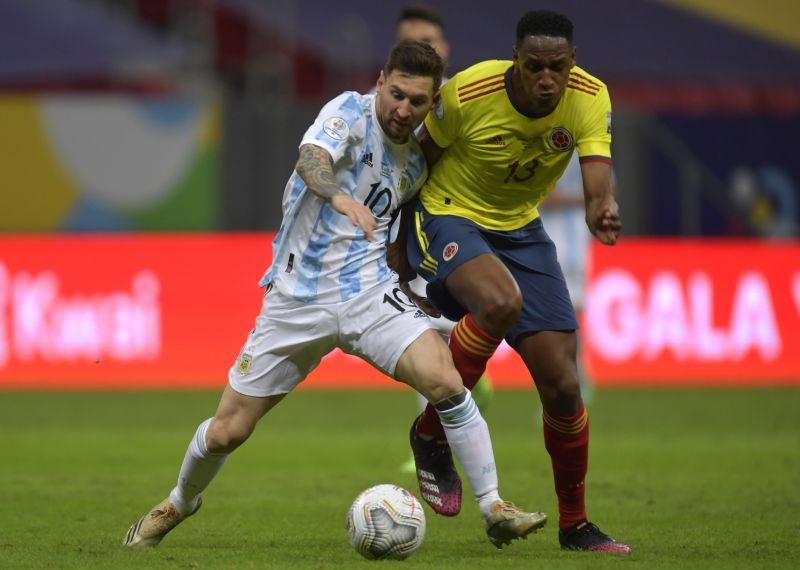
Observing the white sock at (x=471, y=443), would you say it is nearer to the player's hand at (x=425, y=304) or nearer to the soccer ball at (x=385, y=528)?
the soccer ball at (x=385, y=528)

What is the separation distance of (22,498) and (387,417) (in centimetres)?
486

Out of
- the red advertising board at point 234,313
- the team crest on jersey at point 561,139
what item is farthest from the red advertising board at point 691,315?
the team crest on jersey at point 561,139

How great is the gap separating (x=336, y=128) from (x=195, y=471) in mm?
1513

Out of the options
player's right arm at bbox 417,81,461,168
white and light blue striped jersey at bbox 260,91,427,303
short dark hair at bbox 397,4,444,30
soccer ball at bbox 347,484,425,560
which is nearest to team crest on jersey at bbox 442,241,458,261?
white and light blue striped jersey at bbox 260,91,427,303

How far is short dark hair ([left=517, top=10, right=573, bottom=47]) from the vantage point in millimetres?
6016

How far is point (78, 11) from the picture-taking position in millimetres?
18000

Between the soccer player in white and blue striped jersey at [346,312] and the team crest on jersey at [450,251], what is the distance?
12.5 inches

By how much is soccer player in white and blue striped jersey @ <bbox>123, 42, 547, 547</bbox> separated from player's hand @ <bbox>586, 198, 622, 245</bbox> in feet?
2.52

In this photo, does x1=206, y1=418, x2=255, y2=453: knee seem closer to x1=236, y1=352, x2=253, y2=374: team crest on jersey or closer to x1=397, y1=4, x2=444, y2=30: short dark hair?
x1=236, y1=352, x2=253, y2=374: team crest on jersey

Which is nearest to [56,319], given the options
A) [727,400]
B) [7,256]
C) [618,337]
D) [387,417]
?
[7,256]

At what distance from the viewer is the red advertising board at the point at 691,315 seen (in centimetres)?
1450

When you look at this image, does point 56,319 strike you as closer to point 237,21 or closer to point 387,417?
point 387,417

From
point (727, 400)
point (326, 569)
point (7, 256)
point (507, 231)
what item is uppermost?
point (507, 231)

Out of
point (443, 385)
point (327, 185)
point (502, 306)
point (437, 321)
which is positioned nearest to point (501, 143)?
point (502, 306)
